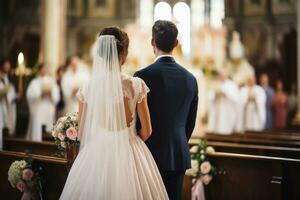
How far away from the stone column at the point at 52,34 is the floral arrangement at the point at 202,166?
8.88m

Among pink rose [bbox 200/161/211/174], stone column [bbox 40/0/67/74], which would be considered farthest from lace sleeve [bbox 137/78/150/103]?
stone column [bbox 40/0/67/74]

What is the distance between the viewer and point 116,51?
360cm

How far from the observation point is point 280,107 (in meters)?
15.7

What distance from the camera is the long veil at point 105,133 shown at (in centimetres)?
354

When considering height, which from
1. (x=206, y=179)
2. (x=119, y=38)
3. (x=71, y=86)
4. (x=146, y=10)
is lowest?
(x=206, y=179)

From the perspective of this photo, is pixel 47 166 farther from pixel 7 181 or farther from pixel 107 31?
pixel 107 31

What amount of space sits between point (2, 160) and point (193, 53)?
42.1 feet

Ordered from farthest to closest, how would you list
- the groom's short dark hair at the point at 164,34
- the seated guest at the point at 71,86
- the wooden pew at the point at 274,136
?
the seated guest at the point at 71,86 → the wooden pew at the point at 274,136 → the groom's short dark hair at the point at 164,34

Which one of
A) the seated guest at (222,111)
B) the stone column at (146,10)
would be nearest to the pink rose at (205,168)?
the seated guest at (222,111)

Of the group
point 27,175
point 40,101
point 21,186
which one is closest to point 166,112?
point 27,175

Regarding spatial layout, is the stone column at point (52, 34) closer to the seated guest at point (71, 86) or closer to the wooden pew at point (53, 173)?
the seated guest at point (71, 86)

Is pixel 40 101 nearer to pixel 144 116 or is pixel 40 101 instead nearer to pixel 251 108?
pixel 251 108

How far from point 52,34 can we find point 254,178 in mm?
10003

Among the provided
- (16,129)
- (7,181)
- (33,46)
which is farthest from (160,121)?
(33,46)
